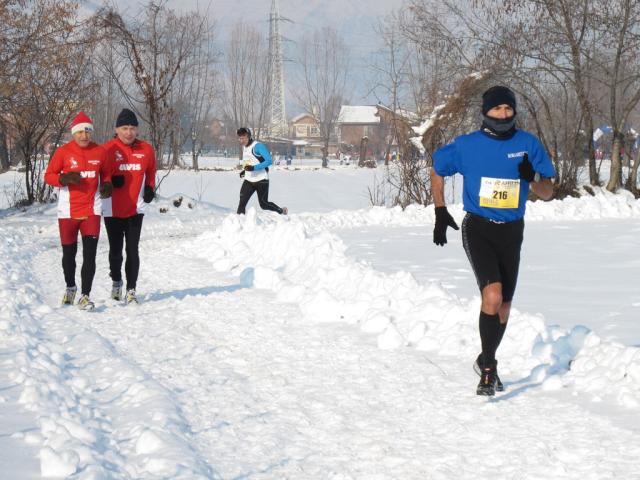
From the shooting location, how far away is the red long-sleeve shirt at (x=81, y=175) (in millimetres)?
7336

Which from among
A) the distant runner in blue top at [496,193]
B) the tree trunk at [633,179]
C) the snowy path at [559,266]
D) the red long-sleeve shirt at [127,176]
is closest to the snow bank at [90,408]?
the red long-sleeve shirt at [127,176]

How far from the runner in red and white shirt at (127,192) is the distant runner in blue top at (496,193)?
3847 millimetres

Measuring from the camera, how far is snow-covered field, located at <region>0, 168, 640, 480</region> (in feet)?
12.0

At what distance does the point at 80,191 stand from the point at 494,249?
4.17 m

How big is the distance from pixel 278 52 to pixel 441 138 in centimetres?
6760

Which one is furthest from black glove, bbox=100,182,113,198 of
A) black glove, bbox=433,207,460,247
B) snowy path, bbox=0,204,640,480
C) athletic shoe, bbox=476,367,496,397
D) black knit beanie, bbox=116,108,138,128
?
athletic shoe, bbox=476,367,496,397

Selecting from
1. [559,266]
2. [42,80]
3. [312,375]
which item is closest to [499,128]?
[312,375]

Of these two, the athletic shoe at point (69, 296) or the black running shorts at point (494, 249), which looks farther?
the athletic shoe at point (69, 296)

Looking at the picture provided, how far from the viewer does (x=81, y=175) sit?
289 inches

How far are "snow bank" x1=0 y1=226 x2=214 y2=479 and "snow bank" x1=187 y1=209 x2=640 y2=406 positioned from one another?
6.26ft

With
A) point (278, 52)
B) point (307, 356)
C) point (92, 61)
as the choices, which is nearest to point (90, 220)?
point (307, 356)

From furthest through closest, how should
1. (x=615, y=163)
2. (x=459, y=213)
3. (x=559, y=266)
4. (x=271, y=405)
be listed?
1. (x=615, y=163)
2. (x=459, y=213)
3. (x=559, y=266)
4. (x=271, y=405)

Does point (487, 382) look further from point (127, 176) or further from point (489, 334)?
point (127, 176)

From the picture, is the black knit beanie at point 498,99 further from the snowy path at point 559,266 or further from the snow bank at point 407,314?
the snowy path at point 559,266
